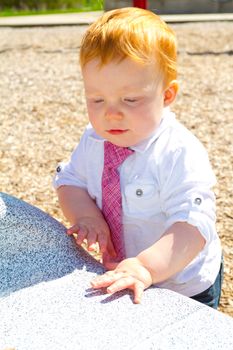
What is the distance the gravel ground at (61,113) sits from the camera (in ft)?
14.7

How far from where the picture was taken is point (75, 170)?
244 centimetres

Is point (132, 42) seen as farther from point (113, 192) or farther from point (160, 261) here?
point (160, 261)

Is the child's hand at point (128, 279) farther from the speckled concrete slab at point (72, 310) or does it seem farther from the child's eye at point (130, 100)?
the child's eye at point (130, 100)

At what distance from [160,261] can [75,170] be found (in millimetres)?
545

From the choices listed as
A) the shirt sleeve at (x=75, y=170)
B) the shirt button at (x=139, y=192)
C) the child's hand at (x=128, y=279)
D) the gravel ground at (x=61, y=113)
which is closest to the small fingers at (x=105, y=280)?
the child's hand at (x=128, y=279)

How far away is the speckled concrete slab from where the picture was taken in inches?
69.9

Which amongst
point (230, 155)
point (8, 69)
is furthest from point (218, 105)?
point (8, 69)

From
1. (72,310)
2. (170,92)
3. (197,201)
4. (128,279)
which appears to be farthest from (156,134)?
(72,310)

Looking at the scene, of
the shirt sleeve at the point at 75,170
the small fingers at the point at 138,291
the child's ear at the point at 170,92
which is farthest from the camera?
the shirt sleeve at the point at 75,170

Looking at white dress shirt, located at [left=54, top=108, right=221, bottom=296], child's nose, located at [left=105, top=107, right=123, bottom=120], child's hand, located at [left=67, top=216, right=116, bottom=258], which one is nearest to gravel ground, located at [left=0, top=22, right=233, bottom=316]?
white dress shirt, located at [left=54, top=108, right=221, bottom=296]

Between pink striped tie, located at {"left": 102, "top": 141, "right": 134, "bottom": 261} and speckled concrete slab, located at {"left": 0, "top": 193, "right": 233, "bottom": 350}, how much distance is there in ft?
0.40

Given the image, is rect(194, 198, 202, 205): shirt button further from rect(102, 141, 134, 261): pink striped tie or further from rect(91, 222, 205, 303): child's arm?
rect(102, 141, 134, 261): pink striped tie

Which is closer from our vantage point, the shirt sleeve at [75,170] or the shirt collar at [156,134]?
the shirt collar at [156,134]

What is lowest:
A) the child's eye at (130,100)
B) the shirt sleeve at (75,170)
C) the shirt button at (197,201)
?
the shirt sleeve at (75,170)
